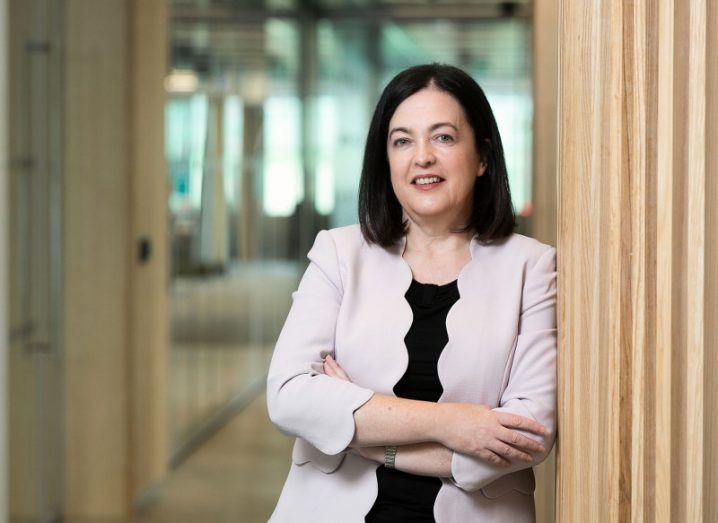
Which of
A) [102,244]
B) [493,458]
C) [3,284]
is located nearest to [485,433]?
[493,458]

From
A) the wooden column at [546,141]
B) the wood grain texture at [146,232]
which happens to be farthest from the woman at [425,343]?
the wood grain texture at [146,232]

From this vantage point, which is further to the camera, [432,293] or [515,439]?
[432,293]

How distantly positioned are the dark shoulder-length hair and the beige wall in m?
3.61

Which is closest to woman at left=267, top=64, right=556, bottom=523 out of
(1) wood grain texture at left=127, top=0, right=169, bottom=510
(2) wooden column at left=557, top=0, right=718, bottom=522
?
(2) wooden column at left=557, top=0, right=718, bottom=522

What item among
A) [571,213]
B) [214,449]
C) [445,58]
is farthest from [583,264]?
[445,58]

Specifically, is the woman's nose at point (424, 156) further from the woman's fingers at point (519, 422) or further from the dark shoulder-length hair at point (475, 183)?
the woman's fingers at point (519, 422)

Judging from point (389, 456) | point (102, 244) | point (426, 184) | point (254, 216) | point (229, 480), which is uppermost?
point (254, 216)

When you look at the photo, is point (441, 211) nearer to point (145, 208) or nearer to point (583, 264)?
point (583, 264)

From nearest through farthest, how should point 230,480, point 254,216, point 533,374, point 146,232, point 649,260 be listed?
point 649,260 < point 533,374 < point 146,232 < point 230,480 < point 254,216

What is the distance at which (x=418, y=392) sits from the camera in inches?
82.7

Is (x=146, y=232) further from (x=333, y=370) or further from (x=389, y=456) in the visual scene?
(x=389, y=456)

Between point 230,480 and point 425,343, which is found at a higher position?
point 425,343

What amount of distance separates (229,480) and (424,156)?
16.1 feet

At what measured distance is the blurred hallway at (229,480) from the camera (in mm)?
5699
